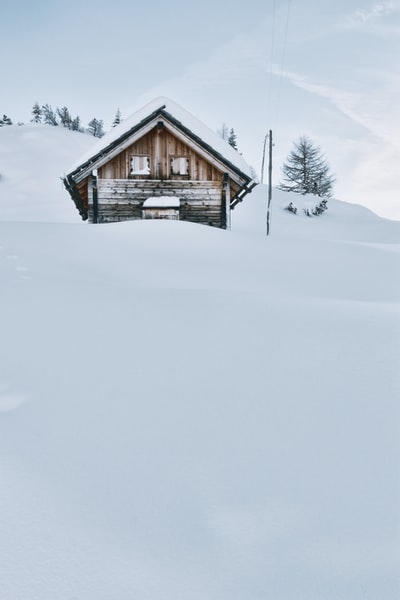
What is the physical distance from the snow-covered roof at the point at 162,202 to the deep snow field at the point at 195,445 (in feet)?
25.2

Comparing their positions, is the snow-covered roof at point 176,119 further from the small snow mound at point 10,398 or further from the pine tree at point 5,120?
the pine tree at point 5,120

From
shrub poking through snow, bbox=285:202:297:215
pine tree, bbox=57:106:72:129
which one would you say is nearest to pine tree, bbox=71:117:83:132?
pine tree, bbox=57:106:72:129

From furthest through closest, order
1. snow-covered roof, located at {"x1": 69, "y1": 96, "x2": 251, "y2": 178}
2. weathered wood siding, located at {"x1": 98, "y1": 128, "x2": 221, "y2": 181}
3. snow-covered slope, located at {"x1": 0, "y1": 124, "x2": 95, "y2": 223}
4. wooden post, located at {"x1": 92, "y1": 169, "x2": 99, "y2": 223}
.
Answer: snow-covered slope, located at {"x1": 0, "y1": 124, "x2": 95, "y2": 223} → weathered wood siding, located at {"x1": 98, "y1": 128, "x2": 221, "y2": 181} → wooden post, located at {"x1": 92, "y1": 169, "x2": 99, "y2": 223} → snow-covered roof, located at {"x1": 69, "y1": 96, "x2": 251, "y2": 178}

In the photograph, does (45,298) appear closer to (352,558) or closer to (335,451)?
(335,451)

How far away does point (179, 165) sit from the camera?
42.3 feet

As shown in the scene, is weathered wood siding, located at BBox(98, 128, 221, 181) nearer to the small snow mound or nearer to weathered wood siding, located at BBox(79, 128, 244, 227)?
weathered wood siding, located at BBox(79, 128, 244, 227)

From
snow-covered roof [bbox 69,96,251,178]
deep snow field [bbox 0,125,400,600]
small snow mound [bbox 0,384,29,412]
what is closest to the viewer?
deep snow field [bbox 0,125,400,600]

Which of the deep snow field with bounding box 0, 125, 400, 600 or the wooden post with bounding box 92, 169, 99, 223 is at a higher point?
the wooden post with bounding box 92, 169, 99, 223

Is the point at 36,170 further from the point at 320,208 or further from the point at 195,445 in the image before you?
the point at 195,445

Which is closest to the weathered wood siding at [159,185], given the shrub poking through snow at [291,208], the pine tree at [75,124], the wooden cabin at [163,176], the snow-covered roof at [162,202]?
the wooden cabin at [163,176]

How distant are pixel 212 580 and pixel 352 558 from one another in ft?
1.64

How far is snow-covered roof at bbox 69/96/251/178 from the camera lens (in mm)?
12156

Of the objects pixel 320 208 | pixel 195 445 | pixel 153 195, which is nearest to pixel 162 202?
pixel 153 195

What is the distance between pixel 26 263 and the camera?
6.06 metres
